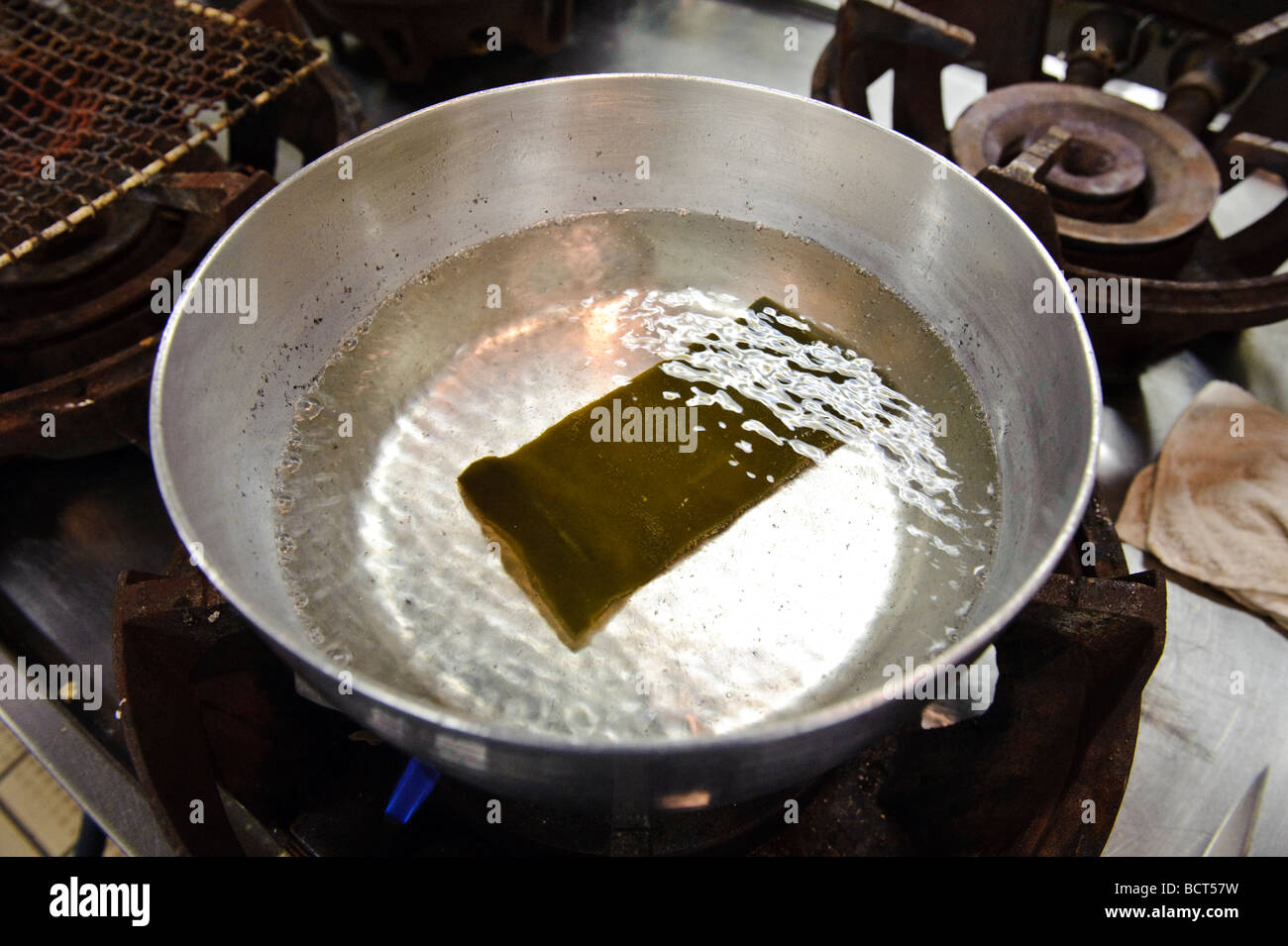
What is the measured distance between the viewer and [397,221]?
3.23 ft

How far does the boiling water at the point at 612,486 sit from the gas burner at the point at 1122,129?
0.85ft

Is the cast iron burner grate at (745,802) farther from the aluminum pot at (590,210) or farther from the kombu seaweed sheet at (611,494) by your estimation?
the kombu seaweed sheet at (611,494)

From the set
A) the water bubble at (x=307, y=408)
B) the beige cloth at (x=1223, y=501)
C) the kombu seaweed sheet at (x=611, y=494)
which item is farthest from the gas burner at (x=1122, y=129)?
the water bubble at (x=307, y=408)

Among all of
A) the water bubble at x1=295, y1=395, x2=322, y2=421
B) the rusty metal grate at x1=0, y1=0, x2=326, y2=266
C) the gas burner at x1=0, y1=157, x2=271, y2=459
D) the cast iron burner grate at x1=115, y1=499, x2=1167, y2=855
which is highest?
the rusty metal grate at x1=0, y1=0, x2=326, y2=266

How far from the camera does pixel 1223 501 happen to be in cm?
102

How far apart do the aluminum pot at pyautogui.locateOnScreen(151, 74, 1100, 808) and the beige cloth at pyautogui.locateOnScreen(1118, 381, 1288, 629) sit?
30 cm

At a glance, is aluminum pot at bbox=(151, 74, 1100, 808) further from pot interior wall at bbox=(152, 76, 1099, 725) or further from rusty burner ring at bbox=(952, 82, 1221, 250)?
rusty burner ring at bbox=(952, 82, 1221, 250)

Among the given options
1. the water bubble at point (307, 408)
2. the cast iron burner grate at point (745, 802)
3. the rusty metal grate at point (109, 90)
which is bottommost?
the cast iron burner grate at point (745, 802)

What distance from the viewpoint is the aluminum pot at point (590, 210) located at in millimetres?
558

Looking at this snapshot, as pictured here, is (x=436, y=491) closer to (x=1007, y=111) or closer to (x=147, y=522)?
(x=147, y=522)

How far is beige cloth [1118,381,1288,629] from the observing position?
3.21 feet

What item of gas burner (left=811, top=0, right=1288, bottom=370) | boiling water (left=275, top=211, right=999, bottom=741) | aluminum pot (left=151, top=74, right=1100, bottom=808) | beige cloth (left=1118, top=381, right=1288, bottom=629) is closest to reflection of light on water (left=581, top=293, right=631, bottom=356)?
boiling water (left=275, top=211, right=999, bottom=741)

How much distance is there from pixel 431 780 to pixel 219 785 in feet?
0.59

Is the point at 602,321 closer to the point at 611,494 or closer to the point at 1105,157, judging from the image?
the point at 611,494
